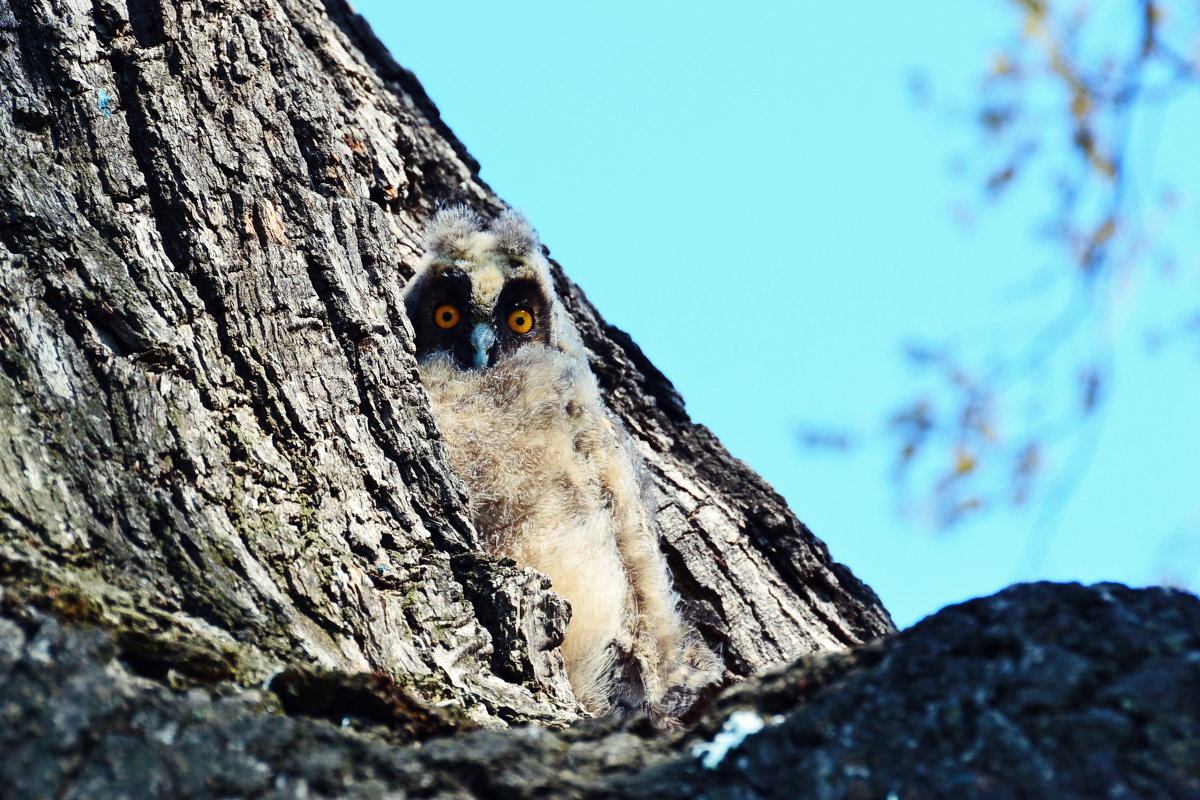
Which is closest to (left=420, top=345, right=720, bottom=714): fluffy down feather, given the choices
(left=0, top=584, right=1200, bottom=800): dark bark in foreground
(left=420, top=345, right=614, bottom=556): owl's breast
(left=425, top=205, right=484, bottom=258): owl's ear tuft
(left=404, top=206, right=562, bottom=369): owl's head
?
(left=420, top=345, right=614, bottom=556): owl's breast

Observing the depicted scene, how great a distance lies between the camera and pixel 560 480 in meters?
3.36

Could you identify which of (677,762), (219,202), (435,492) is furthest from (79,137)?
(677,762)

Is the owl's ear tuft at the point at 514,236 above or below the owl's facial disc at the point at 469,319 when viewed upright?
above

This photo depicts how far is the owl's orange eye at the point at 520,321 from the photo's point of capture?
4133mm

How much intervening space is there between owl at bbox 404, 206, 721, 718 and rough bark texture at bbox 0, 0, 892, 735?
0.66m

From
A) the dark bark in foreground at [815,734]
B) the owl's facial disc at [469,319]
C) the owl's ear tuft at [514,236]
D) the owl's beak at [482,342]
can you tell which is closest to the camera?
the dark bark in foreground at [815,734]

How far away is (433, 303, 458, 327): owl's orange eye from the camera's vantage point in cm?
404

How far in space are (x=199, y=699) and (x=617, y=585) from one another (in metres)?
2.13

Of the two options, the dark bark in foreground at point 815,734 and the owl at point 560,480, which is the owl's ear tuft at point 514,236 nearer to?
the owl at point 560,480

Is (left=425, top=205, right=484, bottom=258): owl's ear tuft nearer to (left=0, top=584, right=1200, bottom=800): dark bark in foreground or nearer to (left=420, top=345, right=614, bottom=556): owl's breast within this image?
(left=420, top=345, right=614, bottom=556): owl's breast

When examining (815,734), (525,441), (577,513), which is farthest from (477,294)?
(815,734)

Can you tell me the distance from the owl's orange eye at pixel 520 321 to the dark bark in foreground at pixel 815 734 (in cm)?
297

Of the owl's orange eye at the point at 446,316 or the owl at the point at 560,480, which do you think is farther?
the owl's orange eye at the point at 446,316

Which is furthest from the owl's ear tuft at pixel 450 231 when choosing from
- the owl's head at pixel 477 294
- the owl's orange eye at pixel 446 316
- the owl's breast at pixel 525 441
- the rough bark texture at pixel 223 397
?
the rough bark texture at pixel 223 397
